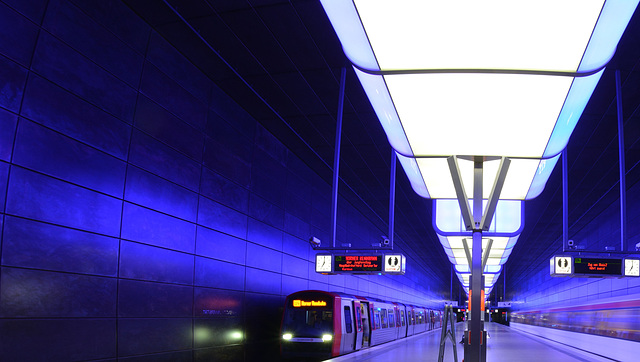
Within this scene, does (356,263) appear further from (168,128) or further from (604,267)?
(168,128)

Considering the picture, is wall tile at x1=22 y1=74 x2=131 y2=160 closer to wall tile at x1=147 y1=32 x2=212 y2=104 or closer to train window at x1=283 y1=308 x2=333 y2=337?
wall tile at x1=147 y1=32 x2=212 y2=104

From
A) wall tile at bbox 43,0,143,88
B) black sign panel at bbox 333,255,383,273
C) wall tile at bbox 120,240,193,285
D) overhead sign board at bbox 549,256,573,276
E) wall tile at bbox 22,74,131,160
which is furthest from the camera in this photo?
black sign panel at bbox 333,255,383,273

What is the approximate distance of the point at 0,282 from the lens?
698 centimetres

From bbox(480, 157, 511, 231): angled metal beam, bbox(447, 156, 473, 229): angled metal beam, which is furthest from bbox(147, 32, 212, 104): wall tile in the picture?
bbox(480, 157, 511, 231): angled metal beam

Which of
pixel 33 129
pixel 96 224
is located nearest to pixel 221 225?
pixel 96 224

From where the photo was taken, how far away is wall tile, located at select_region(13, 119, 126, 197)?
24.5 feet

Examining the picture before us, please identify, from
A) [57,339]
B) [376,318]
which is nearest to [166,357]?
[57,339]

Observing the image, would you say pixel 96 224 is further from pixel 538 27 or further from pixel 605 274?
pixel 605 274

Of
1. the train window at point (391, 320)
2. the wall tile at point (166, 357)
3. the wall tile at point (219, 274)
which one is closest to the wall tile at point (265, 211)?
the wall tile at point (219, 274)

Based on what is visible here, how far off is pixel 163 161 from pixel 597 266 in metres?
11.5

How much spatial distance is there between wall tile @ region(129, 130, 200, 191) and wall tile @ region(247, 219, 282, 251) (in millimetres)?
3487

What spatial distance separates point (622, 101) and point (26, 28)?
39.1 ft

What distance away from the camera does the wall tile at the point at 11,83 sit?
23.2 feet

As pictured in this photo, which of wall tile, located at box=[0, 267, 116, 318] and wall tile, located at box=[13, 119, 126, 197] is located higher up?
wall tile, located at box=[13, 119, 126, 197]
